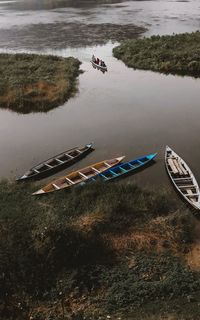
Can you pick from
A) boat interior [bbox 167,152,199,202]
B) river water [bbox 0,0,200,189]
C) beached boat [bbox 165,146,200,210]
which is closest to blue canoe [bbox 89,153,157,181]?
river water [bbox 0,0,200,189]

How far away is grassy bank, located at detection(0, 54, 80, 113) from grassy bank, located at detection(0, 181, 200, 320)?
13.7 m

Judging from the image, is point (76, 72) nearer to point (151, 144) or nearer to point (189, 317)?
point (151, 144)

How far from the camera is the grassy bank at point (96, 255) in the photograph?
33.4 feet

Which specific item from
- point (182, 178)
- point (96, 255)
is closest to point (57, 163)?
point (182, 178)

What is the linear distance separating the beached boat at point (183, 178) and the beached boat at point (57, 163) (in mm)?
5099

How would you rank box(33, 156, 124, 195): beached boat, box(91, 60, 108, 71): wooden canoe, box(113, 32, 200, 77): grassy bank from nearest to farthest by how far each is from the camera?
box(33, 156, 124, 195): beached boat
box(113, 32, 200, 77): grassy bank
box(91, 60, 108, 71): wooden canoe

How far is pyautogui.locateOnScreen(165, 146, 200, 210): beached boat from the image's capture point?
15.3 m

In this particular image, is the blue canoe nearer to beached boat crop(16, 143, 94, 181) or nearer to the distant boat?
beached boat crop(16, 143, 94, 181)

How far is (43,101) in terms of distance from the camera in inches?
1094

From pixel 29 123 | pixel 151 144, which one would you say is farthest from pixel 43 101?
pixel 151 144

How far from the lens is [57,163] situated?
62.2ft

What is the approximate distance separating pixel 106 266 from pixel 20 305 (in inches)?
126

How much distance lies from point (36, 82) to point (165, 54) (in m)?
16.2

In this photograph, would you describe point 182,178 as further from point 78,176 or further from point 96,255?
point 96,255
